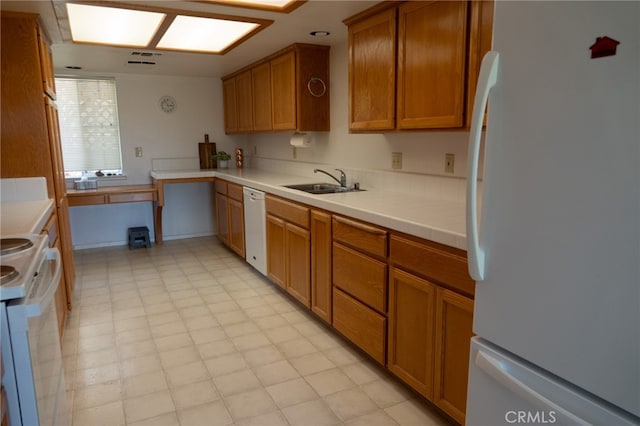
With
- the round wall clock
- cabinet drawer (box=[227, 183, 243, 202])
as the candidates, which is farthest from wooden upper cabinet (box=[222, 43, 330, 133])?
the round wall clock

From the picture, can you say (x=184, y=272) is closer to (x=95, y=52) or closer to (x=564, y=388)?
(x=95, y=52)

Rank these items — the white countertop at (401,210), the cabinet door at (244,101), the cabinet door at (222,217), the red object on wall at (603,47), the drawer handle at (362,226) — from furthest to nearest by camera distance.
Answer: the cabinet door at (222,217) < the cabinet door at (244,101) < the drawer handle at (362,226) < the white countertop at (401,210) < the red object on wall at (603,47)

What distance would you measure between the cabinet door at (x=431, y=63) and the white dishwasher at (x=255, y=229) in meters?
1.70

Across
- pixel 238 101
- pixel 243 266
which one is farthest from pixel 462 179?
pixel 238 101

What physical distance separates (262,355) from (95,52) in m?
3.15

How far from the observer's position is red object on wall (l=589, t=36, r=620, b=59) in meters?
0.87

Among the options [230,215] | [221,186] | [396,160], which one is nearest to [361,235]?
[396,160]

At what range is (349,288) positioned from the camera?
255 centimetres

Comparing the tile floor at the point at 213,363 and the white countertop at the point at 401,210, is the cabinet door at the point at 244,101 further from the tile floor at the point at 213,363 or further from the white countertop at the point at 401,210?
the tile floor at the point at 213,363

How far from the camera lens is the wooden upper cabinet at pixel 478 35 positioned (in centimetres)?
187

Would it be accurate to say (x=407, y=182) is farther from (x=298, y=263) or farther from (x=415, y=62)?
(x=298, y=263)

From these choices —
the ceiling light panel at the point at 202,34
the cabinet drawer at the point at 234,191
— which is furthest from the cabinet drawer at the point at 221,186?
the ceiling light panel at the point at 202,34

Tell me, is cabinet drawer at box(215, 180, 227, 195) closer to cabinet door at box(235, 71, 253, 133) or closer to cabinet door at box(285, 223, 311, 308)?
cabinet door at box(235, 71, 253, 133)

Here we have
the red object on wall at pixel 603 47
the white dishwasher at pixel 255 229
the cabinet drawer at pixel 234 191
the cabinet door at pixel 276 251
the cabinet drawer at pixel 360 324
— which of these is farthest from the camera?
the cabinet drawer at pixel 234 191
